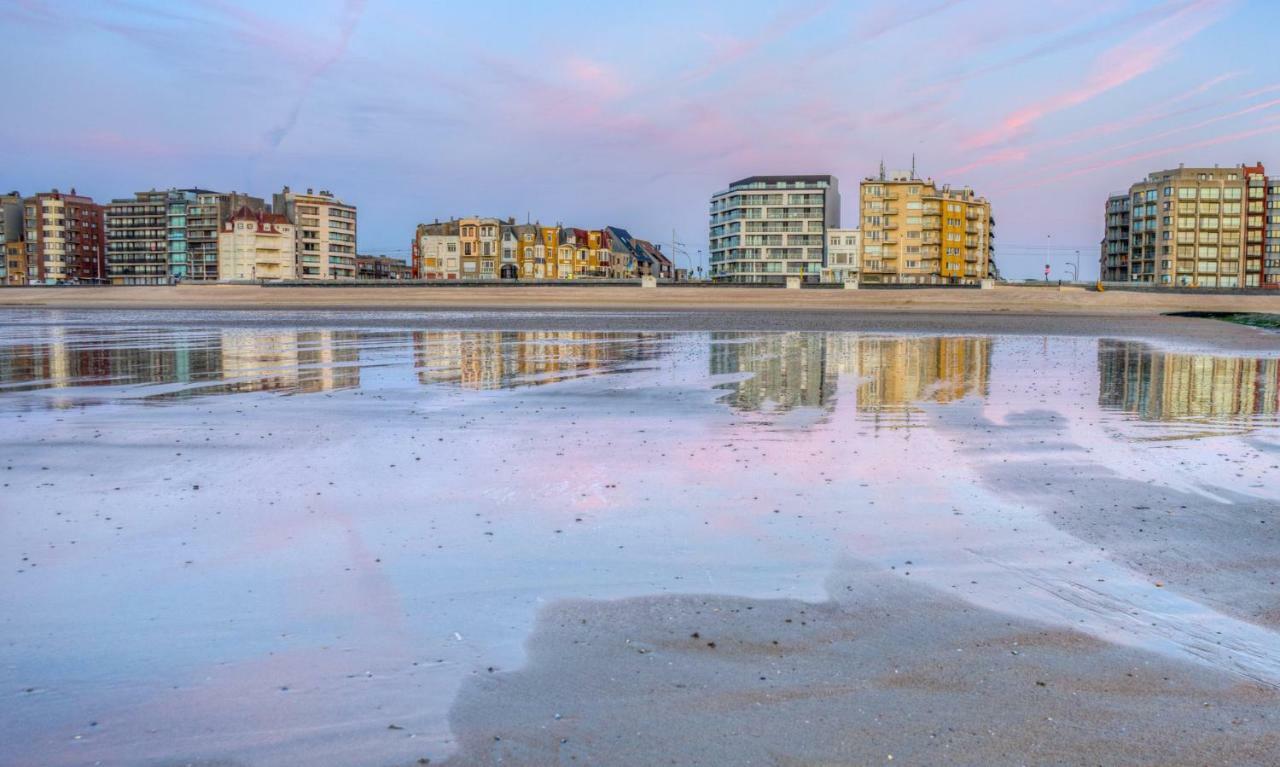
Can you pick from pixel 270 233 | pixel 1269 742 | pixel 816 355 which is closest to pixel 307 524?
pixel 1269 742

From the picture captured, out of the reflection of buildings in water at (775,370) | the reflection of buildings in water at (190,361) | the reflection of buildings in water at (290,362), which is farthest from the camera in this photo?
the reflection of buildings in water at (190,361)

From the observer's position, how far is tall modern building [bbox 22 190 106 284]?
166 metres

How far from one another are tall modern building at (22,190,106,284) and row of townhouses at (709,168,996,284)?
111627mm

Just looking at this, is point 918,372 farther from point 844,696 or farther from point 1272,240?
point 1272,240

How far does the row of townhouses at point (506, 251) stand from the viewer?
143000mm

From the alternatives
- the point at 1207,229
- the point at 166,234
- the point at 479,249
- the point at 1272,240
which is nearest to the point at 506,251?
the point at 479,249

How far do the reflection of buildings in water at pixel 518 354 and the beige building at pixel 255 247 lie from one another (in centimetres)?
12021

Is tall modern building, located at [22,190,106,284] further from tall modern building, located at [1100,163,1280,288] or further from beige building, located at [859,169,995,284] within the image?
tall modern building, located at [1100,163,1280,288]

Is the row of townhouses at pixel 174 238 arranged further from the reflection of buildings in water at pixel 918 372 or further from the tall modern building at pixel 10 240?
the reflection of buildings in water at pixel 918 372

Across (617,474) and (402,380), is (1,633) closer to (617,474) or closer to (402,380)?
(617,474)

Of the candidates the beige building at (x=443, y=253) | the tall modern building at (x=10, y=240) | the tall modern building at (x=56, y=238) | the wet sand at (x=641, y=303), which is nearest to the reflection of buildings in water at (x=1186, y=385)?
the wet sand at (x=641, y=303)

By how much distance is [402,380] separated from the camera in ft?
56.2

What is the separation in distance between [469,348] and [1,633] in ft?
69.2

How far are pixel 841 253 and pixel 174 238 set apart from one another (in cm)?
11077
